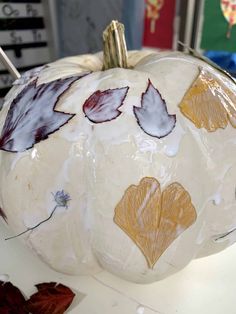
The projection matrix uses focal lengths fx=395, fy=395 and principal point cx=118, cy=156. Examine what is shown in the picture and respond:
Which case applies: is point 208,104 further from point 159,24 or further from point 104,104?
point 159,24

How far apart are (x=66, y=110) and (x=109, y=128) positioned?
65 millimetres

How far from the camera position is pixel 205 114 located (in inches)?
20.2

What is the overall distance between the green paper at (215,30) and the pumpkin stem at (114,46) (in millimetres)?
680

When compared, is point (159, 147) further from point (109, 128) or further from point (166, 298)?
point (166, 298)

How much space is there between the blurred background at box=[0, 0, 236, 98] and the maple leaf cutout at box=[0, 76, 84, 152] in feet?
2.38

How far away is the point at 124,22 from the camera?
4.27 feet

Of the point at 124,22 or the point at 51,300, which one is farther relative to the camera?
the point at 124,22

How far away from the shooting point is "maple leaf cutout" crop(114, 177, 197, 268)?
1.58ft

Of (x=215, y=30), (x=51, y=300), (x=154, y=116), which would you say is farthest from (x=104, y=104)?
(x=215, y=30)

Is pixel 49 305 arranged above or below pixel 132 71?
below

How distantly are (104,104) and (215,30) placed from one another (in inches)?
31.8

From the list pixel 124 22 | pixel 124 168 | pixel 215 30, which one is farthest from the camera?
pixel 124 22

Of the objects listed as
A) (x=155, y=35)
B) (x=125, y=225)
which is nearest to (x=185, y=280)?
(x=125, y=225)

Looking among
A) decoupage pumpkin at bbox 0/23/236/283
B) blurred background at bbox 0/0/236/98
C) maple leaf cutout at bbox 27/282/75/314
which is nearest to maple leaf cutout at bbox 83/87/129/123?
decoupage pumpkin at bbox 0/23/236/283
